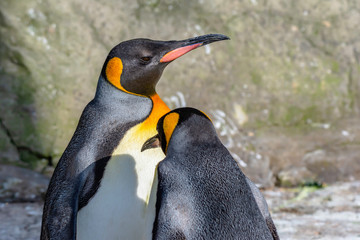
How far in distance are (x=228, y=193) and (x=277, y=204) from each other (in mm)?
2232

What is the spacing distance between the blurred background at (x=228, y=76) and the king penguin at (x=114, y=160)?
1752 mm

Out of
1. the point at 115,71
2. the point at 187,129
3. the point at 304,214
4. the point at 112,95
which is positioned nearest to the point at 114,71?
the point at 115,71

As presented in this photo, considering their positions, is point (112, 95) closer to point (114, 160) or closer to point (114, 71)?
point (114, 71)

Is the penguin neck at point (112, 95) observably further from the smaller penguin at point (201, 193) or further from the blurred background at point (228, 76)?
the blurred background at point (228, 76)

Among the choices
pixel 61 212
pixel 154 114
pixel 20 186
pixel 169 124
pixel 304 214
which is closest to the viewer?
pixel 169 124

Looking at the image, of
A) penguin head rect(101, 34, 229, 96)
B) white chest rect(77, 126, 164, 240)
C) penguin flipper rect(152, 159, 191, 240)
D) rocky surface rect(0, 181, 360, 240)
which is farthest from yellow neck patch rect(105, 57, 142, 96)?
rocky surface rect(0, 181, 360, 240)

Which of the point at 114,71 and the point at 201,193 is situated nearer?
the point at 201,193

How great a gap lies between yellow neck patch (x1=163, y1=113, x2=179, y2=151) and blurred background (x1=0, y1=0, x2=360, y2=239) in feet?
7.31

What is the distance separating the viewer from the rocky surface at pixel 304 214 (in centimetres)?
333

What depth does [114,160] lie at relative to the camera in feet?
8.30

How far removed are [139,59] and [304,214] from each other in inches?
71.1

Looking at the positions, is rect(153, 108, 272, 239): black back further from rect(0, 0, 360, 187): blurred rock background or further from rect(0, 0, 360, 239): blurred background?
rect(0, 0, 360, 187): blurred rock background

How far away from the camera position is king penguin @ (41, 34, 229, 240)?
246cm

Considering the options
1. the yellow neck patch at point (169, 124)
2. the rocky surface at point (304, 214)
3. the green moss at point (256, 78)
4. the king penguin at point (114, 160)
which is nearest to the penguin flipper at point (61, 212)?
the king penguin at point (114, 160)
